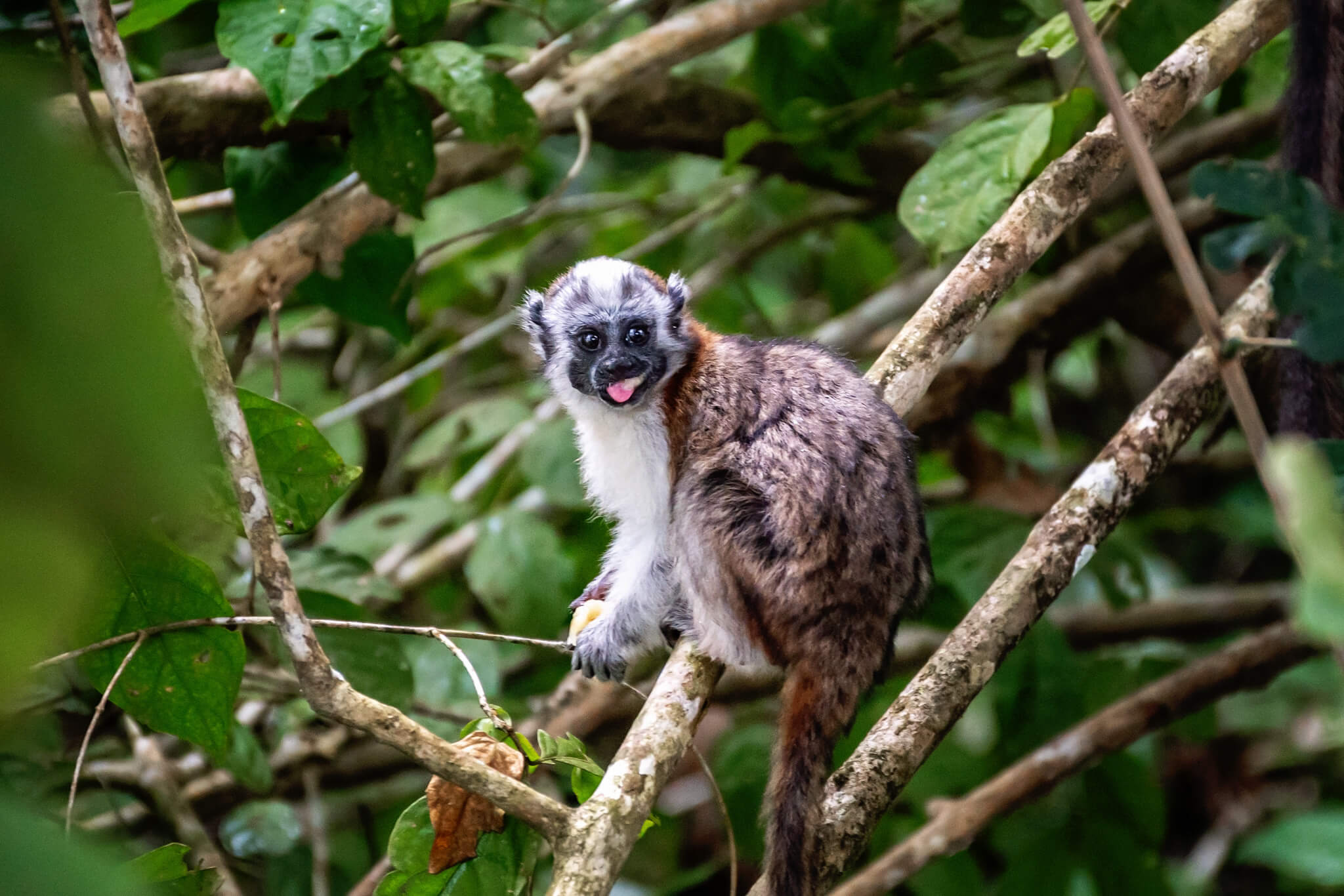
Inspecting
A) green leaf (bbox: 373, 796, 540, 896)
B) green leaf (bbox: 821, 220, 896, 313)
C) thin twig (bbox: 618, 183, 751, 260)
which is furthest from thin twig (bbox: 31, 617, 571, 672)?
green leaf (bbox: 821, 220, 896, 313)

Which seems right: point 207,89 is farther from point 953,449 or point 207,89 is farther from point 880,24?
point 953,449

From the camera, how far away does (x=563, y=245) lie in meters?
5.28

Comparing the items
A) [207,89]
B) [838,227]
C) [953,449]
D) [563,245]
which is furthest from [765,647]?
[563,245]

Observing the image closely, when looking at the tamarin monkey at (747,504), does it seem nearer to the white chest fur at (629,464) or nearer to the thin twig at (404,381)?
the white chest fur at (629,464)

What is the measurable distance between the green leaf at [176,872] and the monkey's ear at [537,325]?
1598mm

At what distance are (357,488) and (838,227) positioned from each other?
2207mm

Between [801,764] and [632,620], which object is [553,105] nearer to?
[632,620]

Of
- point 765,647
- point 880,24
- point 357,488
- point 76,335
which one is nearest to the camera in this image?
point 76,335

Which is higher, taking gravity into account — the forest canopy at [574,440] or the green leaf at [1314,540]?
the green leaf at [1314,540]

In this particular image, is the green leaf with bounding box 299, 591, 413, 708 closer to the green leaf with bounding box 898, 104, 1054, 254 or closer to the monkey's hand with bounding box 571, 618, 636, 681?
the monkey's hand with bounding box 571, 618, 636, 681

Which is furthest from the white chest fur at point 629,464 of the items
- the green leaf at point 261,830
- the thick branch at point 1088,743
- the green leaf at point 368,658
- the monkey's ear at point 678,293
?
the green leaf at point 261,830

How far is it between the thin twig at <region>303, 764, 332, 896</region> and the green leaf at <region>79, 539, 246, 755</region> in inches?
45.9

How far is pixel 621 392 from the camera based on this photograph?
8.57ft

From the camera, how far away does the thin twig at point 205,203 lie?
302cm
